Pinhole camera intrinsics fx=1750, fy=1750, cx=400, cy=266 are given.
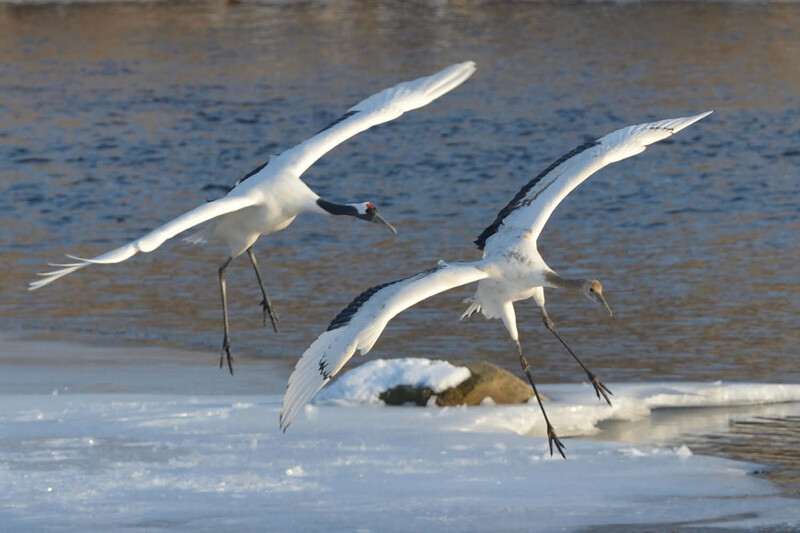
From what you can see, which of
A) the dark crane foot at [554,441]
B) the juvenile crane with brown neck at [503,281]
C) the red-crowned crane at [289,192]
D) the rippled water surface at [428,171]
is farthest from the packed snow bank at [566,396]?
the red-crowned crane at [289,192]

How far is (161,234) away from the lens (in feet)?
33.8

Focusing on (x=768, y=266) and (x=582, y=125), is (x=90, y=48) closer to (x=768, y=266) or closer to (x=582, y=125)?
(x=582, y=125)

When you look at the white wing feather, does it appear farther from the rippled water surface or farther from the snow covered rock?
the rippled water surface

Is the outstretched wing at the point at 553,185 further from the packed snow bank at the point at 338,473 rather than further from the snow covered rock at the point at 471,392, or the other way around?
the packed snow bank at the point at 338,473

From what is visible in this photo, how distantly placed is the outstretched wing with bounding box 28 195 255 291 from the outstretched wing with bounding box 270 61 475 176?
0.75 metres

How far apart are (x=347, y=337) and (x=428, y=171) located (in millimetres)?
14450

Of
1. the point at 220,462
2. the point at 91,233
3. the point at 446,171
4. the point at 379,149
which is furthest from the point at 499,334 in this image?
the point at 379,149

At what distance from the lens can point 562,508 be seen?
9656 millimetres

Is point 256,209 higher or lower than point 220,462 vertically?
higher

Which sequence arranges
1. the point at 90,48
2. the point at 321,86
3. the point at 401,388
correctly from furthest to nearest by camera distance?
the point at 90,48 → the point at 321,86 → the point at 401,388

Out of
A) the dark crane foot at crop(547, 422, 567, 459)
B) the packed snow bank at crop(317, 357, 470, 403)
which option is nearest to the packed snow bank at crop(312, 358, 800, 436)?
the packed snow bank at crop(317, 357, 470, 403)

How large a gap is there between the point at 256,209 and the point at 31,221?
9.57 meters

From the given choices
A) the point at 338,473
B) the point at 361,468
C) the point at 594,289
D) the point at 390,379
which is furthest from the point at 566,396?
the point at 338,473

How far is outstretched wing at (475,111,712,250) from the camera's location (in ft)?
36.9
